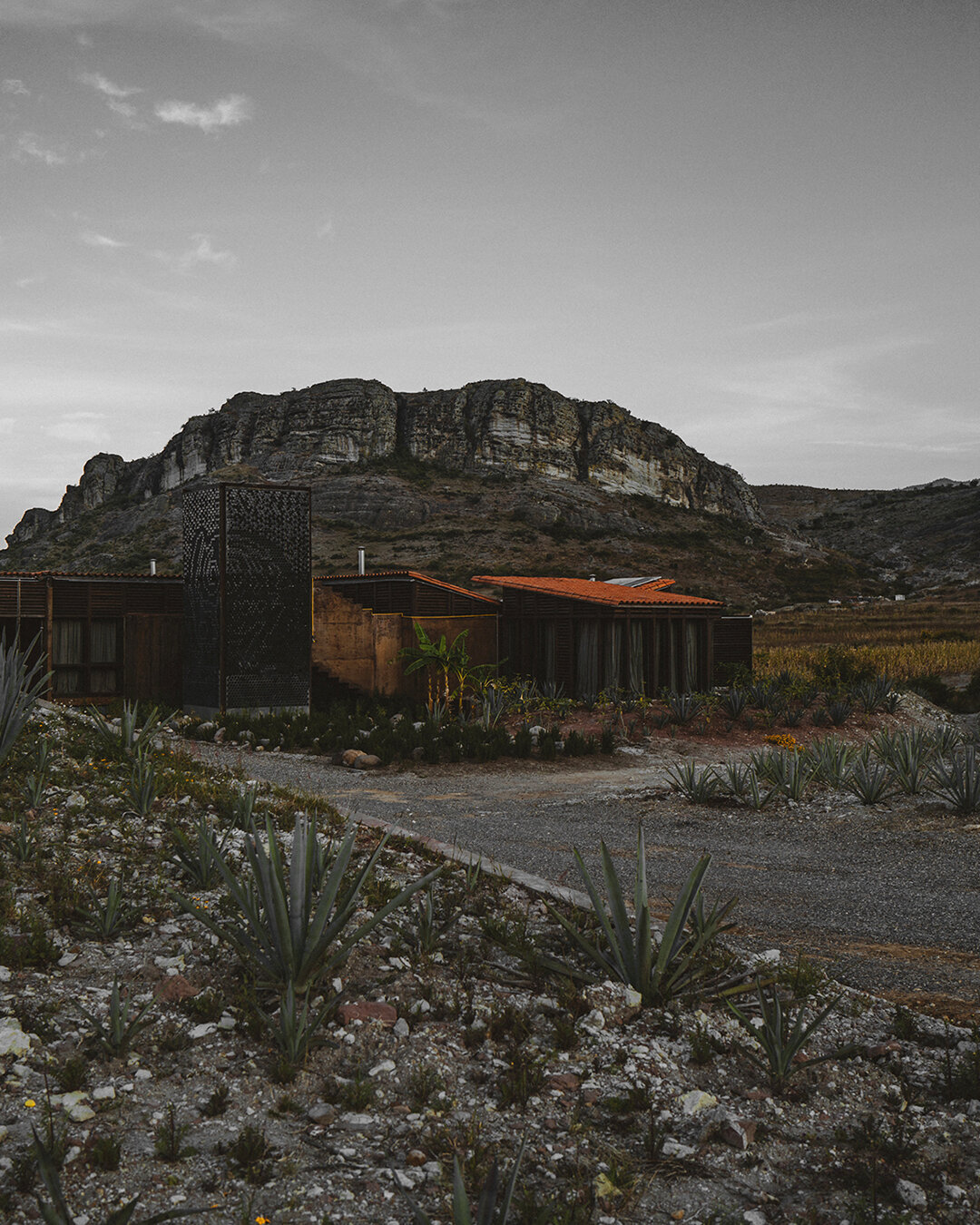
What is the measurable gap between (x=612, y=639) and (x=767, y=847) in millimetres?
10476

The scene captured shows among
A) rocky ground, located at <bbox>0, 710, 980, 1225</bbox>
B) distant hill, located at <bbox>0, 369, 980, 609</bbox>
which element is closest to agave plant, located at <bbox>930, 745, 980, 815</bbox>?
rocky ground, located at <bbox>0, 710, 980, 1225</bbox>

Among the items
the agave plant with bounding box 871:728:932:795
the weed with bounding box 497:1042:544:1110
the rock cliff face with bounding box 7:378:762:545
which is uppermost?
the rock cliff face with bounding box 7:378:762:545

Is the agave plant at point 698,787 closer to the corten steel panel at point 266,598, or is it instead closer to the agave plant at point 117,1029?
the agave plant at point 117,1029

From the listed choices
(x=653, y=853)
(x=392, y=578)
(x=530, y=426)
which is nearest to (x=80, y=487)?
(x=530, y=426)

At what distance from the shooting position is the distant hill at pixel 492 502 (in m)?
63.1

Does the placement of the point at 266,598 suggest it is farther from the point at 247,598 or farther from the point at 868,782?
the point at 868,782

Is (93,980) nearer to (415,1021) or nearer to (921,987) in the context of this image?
(415,1021)

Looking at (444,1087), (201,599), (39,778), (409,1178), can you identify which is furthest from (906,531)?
(409,1178)

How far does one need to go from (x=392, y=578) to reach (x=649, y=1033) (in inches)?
615

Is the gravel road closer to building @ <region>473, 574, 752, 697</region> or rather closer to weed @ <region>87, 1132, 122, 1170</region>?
weed @ <region>87, 1132, 122, 1170</region>

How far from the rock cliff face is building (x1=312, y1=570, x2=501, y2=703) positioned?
2632 inches

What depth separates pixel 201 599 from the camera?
51.3 ft

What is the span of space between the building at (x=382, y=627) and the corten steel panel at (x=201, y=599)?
2.67 meters

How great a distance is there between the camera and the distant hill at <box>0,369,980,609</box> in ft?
207
